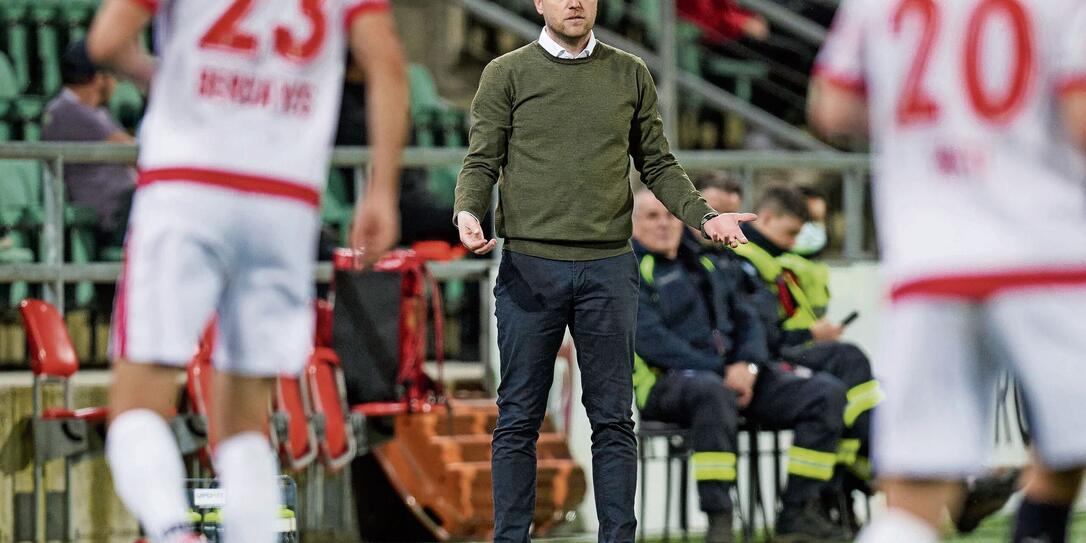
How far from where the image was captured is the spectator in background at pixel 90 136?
7926 millimetres

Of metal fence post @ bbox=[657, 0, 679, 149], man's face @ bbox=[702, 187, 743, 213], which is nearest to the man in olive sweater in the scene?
man's face @ bbox=[702, 187, 743, 213]

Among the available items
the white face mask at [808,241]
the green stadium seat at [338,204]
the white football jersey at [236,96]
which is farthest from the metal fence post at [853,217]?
the white football jersey at [236,96]

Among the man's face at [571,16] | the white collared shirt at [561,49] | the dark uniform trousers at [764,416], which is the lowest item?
the dark uniform trousers at [764,416]

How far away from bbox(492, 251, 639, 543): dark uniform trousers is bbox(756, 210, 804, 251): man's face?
8.25 ft

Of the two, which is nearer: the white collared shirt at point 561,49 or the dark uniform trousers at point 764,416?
the white collared shirt at point 561,49

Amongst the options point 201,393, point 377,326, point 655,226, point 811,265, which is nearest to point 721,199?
point 655,226

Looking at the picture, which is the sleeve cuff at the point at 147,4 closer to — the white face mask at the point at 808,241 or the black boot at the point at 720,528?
the black boot at the point at 720,528

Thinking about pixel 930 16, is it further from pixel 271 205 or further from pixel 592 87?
pixel 592 87

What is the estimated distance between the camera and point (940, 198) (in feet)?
9.94

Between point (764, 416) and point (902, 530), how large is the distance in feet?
14.1

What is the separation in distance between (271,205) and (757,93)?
9.94 meters

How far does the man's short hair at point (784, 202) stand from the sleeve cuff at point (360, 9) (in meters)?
4.02

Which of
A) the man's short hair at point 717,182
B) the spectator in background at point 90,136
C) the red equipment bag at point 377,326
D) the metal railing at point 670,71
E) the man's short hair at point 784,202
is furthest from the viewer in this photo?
the metal railing at point 670,71

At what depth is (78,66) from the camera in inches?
316
